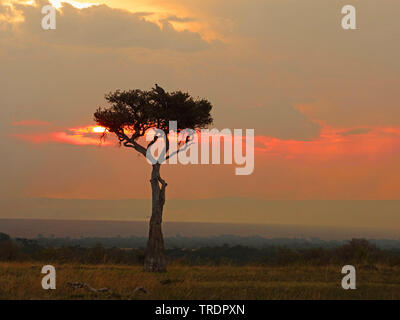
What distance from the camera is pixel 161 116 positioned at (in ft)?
113

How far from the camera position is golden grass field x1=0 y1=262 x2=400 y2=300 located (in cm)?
2155

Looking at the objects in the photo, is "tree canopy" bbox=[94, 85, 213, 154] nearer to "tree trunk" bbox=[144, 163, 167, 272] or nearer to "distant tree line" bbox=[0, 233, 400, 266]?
"tree trunk" bbox=[144, 163, 167, 272]

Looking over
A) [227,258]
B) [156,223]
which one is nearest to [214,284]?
[156,223]

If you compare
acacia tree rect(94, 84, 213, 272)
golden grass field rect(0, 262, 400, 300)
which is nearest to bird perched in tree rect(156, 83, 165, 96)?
acacia tree rect(94, 84, 213, 272)

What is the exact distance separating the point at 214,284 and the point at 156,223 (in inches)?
368

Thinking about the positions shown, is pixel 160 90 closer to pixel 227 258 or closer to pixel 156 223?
pixel 156 223

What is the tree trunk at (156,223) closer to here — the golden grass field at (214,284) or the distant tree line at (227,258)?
the golden grass field at (214,284)

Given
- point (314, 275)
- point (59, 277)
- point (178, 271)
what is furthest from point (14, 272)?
point (314, 275)

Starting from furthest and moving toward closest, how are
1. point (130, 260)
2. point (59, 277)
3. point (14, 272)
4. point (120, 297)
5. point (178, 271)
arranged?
point (130, 260)
point (178, 271)
point (14, 272)
point (59, 277)
point (120, 297)

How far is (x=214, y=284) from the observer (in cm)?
2512

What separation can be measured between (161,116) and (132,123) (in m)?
1.83

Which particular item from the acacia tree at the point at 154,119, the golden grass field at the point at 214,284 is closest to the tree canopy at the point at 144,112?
the acacia tree at the point at 154,119
